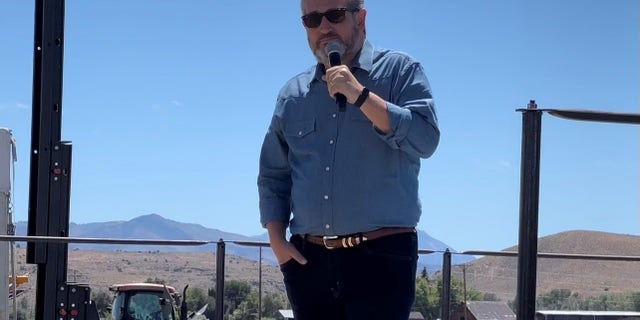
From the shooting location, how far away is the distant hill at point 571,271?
17.6ft

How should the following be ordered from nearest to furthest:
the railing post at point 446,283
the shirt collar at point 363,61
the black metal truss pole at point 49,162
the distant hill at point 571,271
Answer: the shirt collar at point 363,61 → the railing post at point 446,283 → the distant hill at point 571,271 → the black metal truss pole at point 49,162

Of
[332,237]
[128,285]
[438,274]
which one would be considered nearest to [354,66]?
[332,237]

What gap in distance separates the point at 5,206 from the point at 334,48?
284 inches

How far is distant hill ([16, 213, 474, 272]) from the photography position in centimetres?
539

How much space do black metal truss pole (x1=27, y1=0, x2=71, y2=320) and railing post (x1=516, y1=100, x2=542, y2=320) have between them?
13.2 feet

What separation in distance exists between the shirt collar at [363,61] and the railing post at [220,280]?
2.82m

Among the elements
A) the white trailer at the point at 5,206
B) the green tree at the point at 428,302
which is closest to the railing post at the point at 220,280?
the green tree at the point at 428,302

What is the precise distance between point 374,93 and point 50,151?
3.78m

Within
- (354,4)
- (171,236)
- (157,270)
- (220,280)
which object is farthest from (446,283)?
(171,236)

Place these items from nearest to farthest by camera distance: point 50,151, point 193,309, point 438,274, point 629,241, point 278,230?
1. point 278,230
2. point 438,274
3. point 50,151
4. point 193,309
5. point 629,241

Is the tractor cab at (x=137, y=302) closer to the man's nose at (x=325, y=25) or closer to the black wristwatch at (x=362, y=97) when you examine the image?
the man's nose at (x=325, y=25)

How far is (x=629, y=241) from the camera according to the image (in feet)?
47.0

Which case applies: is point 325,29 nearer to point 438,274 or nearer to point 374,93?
point 374,93

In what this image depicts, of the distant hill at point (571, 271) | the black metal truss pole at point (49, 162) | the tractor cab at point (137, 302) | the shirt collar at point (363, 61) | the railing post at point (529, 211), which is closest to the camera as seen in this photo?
the railing post at point (529, 211)
